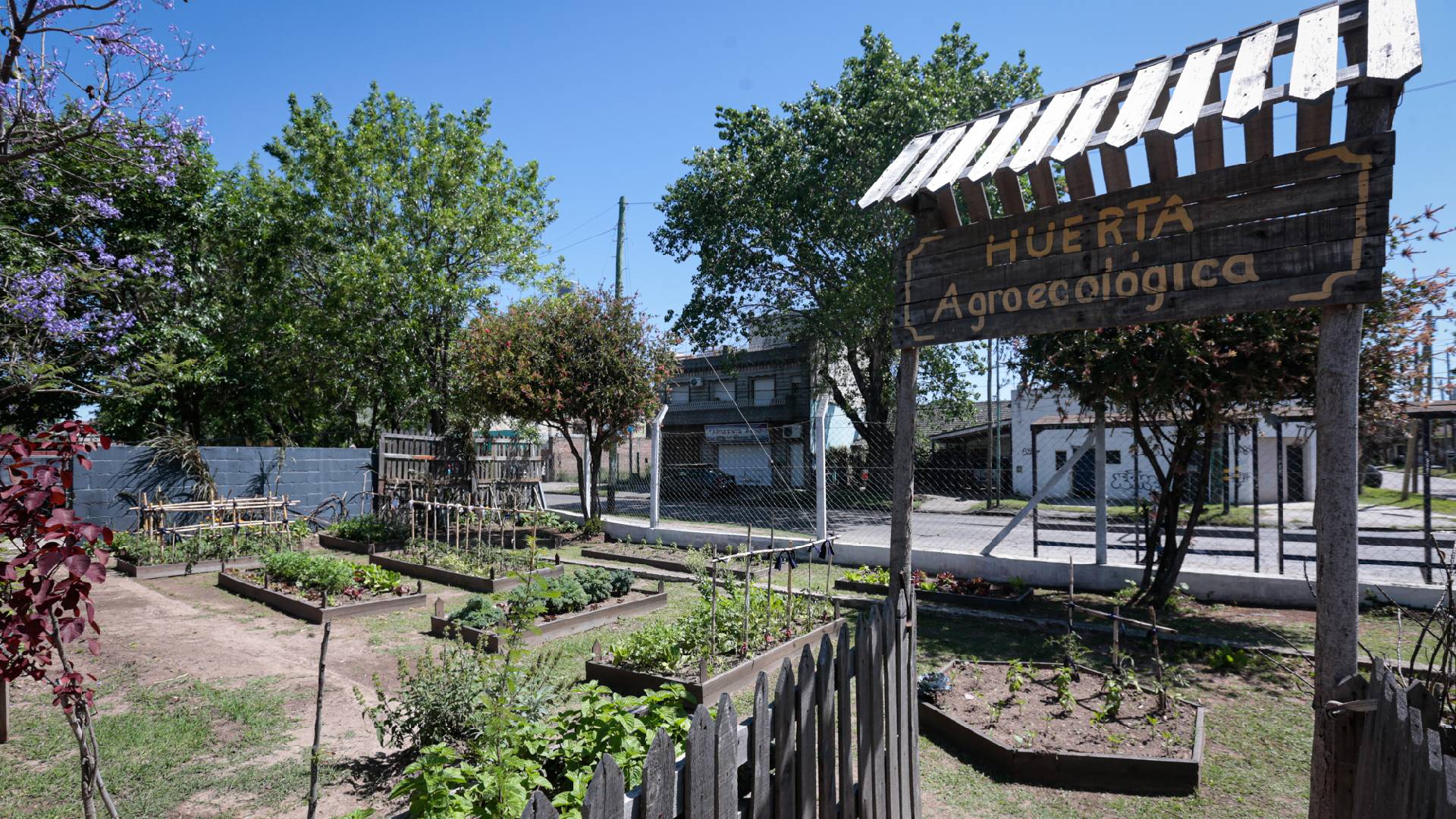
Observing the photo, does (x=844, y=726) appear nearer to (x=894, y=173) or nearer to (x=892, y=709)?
(x=892, y=709)

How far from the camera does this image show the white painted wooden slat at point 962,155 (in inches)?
153

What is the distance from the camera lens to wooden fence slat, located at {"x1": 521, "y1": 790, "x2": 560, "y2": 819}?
1.82m

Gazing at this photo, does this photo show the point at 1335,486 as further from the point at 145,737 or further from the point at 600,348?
the point at 600,348

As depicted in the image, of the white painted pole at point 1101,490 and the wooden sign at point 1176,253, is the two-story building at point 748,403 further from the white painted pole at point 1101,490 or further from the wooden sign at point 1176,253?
the wooden sign at point 1176,253

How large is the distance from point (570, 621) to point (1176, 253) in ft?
22.0

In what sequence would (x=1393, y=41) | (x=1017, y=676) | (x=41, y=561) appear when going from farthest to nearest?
(x=1017, y=676) < (x=1393, y=41) < (x=41, y=561)

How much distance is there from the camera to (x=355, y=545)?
566 inches

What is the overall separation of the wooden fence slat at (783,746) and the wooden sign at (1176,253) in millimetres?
2117

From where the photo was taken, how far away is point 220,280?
20.7 meters

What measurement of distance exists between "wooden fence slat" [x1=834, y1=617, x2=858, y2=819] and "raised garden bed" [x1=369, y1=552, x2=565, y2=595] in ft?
23.7

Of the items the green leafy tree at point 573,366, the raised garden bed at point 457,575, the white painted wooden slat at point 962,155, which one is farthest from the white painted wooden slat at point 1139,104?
the green leafy tree at point 573,366

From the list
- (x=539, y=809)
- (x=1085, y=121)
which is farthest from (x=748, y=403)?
(x=539, y=809)

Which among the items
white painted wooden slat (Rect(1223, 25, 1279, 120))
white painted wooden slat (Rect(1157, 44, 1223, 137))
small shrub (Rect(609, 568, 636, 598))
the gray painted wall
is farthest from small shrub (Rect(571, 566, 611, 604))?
the gray painted wall

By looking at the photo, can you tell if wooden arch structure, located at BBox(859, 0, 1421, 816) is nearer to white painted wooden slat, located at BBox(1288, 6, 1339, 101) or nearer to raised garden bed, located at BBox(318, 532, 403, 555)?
white painted wooden slat, located at BBox(1288, 6, 1339, 101)
